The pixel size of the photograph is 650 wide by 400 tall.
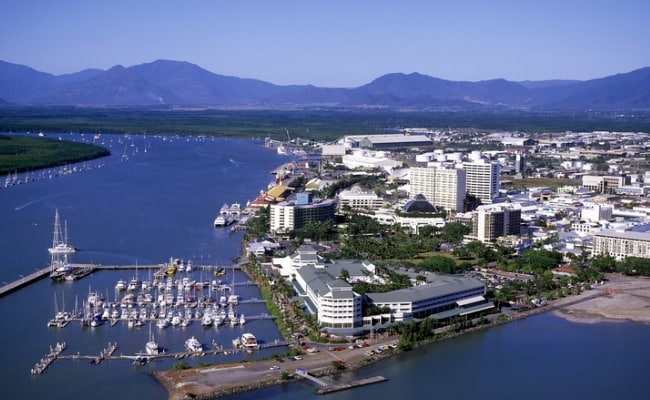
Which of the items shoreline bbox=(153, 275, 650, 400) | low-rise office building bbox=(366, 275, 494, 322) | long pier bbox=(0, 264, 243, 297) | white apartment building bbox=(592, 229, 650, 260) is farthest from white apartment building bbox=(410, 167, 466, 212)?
low-rise office building bbox=(366, 275, 494, 322)

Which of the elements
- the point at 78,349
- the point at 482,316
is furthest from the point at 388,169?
the point at 78,349

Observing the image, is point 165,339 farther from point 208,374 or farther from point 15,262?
point 15,262

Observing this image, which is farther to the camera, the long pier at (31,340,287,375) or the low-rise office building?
the low-rise office building

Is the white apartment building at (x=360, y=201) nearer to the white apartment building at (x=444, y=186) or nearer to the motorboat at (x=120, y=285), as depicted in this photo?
the white apartment building at (x=444, y=186)

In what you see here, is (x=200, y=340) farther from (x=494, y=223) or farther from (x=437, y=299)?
(x=494, y=223)

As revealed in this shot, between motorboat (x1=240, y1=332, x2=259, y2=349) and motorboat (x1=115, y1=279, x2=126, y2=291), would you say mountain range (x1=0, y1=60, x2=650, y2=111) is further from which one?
motorboat (x1=240, y1=332, x2=259, y2=349)

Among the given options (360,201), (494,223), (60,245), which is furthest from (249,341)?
(360,201)

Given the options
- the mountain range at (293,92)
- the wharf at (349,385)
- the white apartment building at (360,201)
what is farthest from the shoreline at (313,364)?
the mountain range at (293,92)
